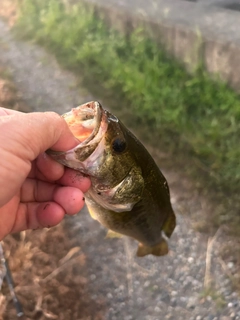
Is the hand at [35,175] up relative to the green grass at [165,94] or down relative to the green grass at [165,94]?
up

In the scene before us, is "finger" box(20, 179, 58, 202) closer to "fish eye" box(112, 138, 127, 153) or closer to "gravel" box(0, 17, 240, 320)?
"fish eye" box(112, 138, 127, 153)

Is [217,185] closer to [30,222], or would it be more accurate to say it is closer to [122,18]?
[30,222]

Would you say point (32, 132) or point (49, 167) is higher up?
point (32, 132)

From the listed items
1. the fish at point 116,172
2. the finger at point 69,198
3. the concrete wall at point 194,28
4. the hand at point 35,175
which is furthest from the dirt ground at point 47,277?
the concrete wall at point 194,28

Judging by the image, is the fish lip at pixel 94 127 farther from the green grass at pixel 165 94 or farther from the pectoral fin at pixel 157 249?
the green grass at pixel 165 94

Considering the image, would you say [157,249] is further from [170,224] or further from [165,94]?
[165,94]

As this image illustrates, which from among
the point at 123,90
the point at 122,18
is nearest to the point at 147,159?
the point at 123,90

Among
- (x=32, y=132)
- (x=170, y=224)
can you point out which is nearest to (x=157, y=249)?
(x=170, y=224)
